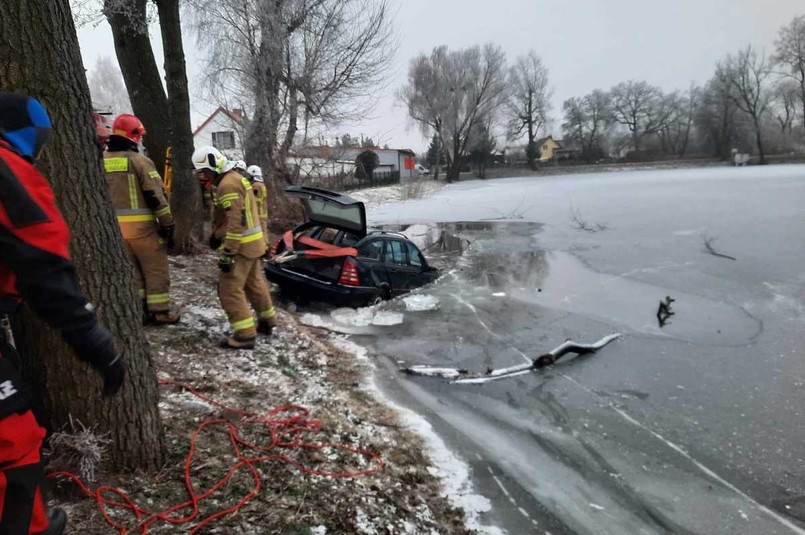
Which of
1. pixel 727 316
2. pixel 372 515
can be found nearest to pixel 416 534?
pixel 372 515

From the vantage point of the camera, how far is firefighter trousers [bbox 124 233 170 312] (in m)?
5.15

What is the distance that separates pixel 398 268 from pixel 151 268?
445 cm

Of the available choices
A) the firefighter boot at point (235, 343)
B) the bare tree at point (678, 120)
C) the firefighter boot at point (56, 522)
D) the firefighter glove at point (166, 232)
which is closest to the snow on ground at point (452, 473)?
the firefighter boot at point (235, 343)

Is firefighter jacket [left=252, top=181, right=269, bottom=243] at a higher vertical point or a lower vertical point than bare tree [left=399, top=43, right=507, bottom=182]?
lower

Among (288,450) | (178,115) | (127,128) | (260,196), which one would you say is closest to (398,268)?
(260,196)

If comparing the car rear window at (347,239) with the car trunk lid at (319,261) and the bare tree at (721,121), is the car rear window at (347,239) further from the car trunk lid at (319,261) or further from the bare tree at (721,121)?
the bare tree at (721,121)

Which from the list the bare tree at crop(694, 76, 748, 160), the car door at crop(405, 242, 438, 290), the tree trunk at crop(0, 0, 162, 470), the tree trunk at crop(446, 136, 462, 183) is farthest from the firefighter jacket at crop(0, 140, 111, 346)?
the bare tree at crop(694, 76, 748, 160)

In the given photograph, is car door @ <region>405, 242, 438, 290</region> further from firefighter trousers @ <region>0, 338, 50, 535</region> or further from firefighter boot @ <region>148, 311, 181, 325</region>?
A: firefighter trousers @ <region>0, 338, 50, 535</region>

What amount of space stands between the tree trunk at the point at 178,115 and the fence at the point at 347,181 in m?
10.3

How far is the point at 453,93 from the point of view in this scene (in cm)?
5559

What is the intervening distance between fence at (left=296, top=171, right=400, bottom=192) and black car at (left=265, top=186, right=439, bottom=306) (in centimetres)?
1144

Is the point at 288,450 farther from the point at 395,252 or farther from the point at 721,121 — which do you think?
the point at 721,121

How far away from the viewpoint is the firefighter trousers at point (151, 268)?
515cm

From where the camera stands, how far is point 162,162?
862 cm
